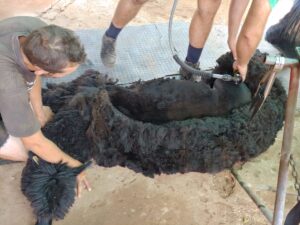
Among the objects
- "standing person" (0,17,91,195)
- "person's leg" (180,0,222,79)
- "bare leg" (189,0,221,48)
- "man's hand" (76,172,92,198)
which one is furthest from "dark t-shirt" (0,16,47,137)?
"bare leg" (189,0,221,48)

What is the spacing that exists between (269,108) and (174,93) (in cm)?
37

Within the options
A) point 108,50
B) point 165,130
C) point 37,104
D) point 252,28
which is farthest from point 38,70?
point 108,50

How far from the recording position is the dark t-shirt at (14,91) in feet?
4.11

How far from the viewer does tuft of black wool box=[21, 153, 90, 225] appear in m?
1.42

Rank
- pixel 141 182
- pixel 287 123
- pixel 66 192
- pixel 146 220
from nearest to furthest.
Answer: pixel 287 123 → pixel 66 192 → pixel 146 220 → pixel 141 182

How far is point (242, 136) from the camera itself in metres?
1.49

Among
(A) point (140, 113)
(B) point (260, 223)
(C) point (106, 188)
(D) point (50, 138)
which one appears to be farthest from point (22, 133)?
(B) point (260, 223)

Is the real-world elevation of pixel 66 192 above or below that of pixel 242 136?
below

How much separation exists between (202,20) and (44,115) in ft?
3.19

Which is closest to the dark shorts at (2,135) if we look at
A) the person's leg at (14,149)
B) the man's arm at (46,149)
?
the person's leg at (14,149)

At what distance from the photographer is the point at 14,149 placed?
1514mm

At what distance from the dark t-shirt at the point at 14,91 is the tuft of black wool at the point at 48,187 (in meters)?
0.18

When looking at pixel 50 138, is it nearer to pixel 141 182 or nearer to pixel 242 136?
pixel 141 182

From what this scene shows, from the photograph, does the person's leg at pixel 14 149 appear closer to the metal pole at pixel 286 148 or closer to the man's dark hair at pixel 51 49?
the man's dark hair at pixel 51 49
